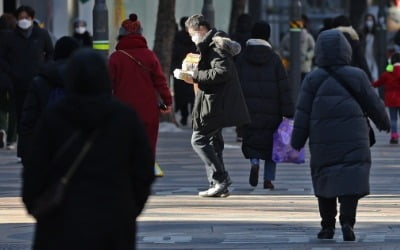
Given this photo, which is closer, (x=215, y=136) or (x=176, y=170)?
(x=215, y=136)

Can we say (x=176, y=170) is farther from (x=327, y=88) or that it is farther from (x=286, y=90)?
(x=327, y=88)

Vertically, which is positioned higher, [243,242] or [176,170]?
[243,242]

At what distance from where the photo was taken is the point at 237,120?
1516 cm

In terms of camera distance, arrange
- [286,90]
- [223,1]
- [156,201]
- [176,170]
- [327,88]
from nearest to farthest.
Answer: [327,88] < [156,201] < [286,90] < [176,170] < [223,1]

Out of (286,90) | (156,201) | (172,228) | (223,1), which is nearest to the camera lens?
(172,228)

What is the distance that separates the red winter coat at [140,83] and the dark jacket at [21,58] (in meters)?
5.54

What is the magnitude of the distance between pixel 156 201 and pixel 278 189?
6.12 feet

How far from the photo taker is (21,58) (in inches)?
803

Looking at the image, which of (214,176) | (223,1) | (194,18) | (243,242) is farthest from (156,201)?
(223,1)

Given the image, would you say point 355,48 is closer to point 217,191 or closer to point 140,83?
point 217,191

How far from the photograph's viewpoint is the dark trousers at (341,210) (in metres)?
11.4

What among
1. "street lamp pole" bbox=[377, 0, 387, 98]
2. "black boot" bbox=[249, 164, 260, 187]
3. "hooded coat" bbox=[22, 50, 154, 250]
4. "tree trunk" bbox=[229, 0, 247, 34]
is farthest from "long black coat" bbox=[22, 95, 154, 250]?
"street lamp pole" bbox=[377, 0, 387, 98]

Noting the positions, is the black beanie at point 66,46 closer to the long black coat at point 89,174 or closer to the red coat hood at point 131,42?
the red coat hood at point 131,42

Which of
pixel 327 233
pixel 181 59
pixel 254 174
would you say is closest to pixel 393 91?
pixel 181 59
